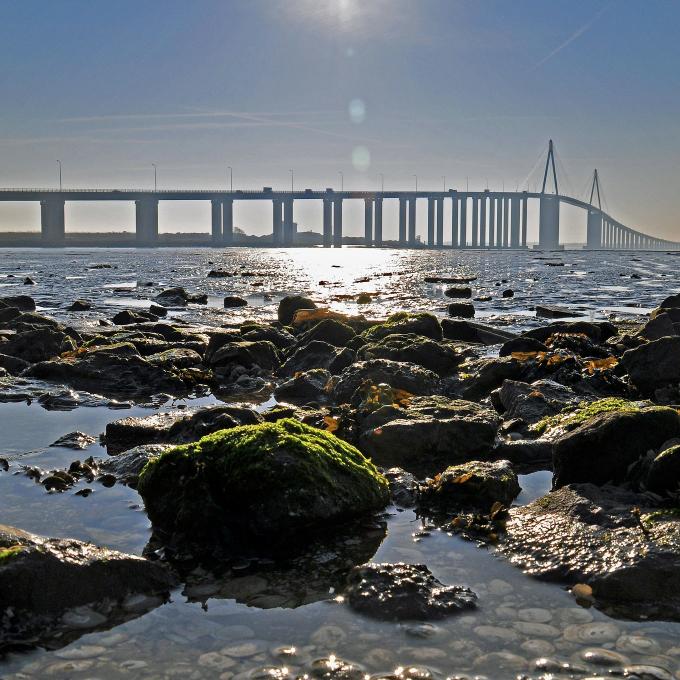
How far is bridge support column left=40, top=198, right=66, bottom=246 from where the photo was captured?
141 metres

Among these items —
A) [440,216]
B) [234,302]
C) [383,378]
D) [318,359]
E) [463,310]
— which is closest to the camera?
[383,378]

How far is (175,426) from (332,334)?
5.64m

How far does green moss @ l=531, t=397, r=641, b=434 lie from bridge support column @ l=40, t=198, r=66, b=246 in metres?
145

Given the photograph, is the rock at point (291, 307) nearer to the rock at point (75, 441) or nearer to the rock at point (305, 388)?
the rock at point (305, 388)

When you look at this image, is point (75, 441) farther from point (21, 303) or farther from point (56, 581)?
point (21, 303)

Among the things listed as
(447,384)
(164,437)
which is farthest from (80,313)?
(164,437)

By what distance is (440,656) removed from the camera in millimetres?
3021

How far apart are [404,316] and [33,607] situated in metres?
9.76

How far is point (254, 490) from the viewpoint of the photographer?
4.23 m

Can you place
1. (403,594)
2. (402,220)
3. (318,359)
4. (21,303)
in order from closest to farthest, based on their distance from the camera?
(403,594)
(318,359)
(21,303)
(402,220)

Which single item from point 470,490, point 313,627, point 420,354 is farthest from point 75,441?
point 420,354

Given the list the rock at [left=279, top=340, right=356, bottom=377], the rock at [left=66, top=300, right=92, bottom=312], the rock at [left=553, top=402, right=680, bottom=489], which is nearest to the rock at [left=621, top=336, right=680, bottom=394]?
the rock at [left=553, top=402, right=680, bottom=489]

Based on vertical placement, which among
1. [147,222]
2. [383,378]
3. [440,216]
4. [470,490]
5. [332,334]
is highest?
[440,216]

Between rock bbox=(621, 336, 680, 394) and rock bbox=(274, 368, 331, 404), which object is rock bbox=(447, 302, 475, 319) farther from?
rock bbox=(621, 336, 680, 394)
